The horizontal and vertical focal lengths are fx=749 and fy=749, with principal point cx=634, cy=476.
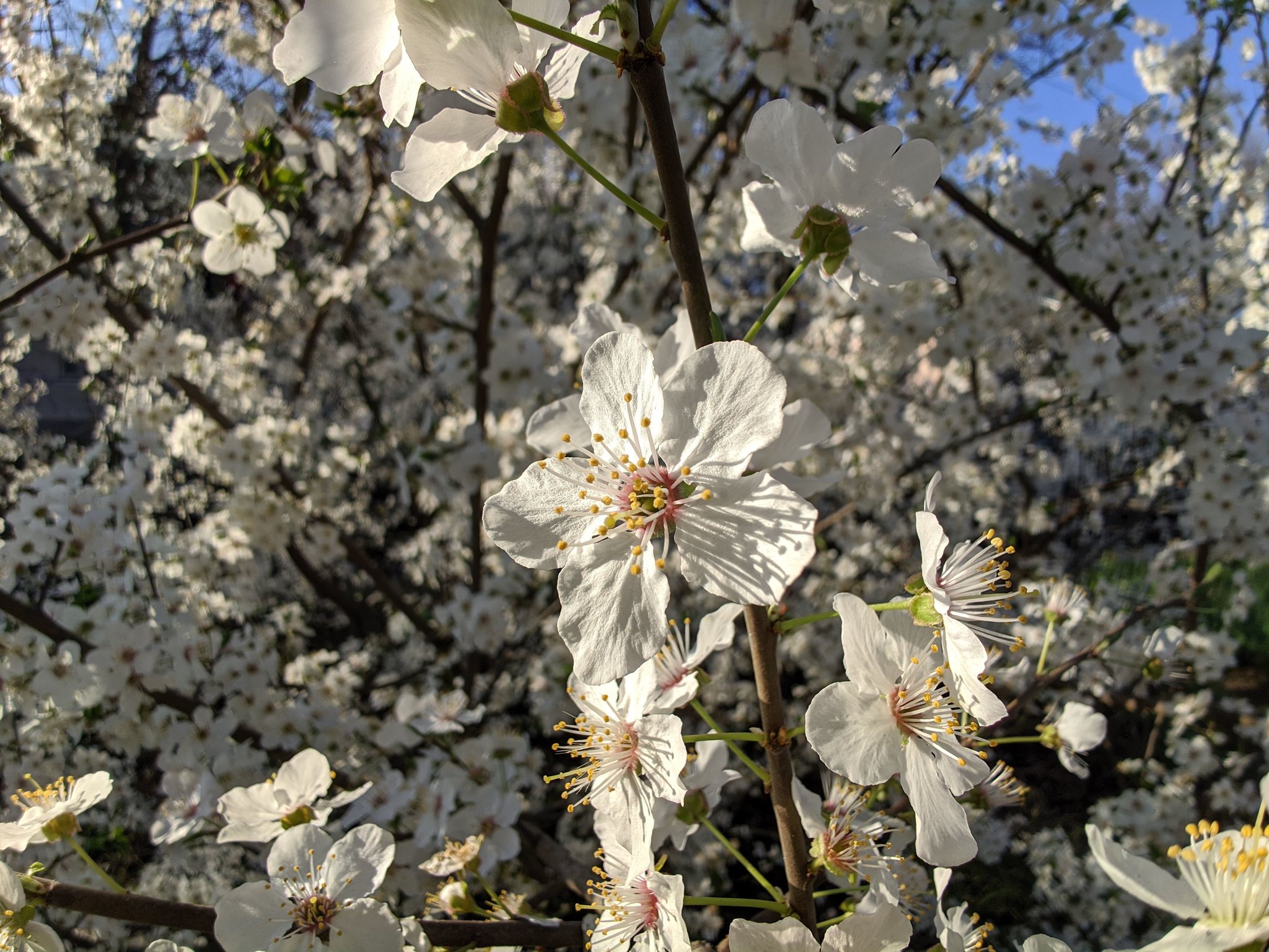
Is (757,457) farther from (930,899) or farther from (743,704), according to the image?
(743,704)

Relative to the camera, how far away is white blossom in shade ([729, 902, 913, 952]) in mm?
896

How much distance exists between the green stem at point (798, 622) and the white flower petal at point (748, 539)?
0.08 meters

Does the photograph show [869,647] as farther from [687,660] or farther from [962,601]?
[687,660]

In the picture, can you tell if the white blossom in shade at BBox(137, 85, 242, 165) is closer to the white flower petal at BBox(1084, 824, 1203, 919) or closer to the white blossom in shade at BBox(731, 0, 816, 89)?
the white blossom in shade at BBox(731, 0, 816, 89)

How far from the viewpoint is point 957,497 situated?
4781 millimetres

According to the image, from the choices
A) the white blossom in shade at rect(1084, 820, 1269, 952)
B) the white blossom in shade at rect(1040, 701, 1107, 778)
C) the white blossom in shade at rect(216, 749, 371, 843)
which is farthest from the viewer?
the white blossom in shade at rect(1040, 701, 1107, 778)

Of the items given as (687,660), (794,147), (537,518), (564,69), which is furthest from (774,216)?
(687,660)

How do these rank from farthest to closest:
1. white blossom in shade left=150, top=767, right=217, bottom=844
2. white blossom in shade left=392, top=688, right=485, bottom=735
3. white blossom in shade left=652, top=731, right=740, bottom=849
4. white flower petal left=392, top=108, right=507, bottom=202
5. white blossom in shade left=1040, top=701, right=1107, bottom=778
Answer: white blossom in shade left=392, top=688, right=485, bottom=735 → white blossom in shade left=150, top=767, right=217, bottom=844 → white blossom in shade left=1040, top=701, right=1107, bottom=778 → white blossom in shade left=652, top=731, right=740, bottom=849 → white flower petal left=392, top=108, right=507, bottom=202

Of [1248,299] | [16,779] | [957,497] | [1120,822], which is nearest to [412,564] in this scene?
[16,779]

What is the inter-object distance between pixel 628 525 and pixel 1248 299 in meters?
5.08

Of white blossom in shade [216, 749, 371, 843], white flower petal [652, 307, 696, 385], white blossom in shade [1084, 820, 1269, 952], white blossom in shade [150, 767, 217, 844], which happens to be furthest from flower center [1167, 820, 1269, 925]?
white blossom in shade [150, 767, 217, 844]

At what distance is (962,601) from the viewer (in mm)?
1011

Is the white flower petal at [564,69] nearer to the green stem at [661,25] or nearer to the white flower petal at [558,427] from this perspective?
the green stem at [661,25]

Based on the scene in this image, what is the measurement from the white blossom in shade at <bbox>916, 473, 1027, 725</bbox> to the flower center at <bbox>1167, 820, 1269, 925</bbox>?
0.22 meters
